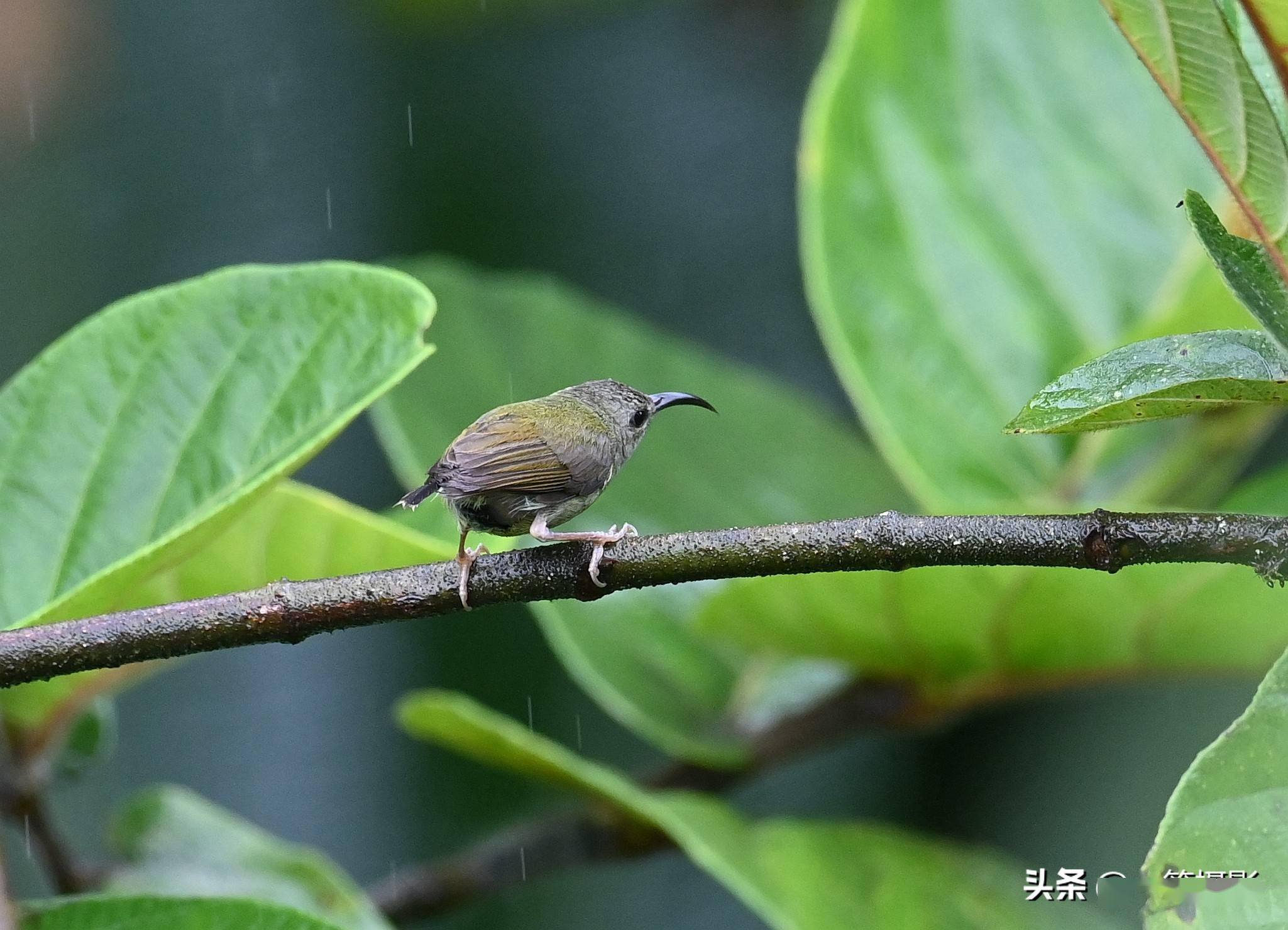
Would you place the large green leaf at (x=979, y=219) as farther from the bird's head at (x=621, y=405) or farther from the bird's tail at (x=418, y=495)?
the bird's tail at (x=418, y=495)

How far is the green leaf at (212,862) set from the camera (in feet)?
6.63

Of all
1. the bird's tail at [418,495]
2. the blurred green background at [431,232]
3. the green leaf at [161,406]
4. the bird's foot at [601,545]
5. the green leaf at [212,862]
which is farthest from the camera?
the blurred green background at [431,232]

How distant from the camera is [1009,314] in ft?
8.03

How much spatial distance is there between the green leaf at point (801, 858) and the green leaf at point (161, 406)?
0.52 m

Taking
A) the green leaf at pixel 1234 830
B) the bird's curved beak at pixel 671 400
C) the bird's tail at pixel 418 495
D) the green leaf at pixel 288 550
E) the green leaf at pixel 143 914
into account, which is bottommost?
the green leaf at pixel 143 914

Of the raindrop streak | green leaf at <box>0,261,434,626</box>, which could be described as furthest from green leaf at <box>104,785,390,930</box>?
the raindrop streak

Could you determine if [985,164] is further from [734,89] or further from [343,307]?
[734,89]

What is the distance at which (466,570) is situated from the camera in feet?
4.06

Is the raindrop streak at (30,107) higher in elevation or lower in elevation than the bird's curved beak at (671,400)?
higher

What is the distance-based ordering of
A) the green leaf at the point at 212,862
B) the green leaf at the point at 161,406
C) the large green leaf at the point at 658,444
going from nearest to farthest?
the green leaf at the point at 161,406 < the green leaf at the point at 212,862 < the large green leaf at the point at 658,444

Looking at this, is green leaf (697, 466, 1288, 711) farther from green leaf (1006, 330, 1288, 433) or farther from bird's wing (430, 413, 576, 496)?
green leaf (1006, 330, 1288, 433)

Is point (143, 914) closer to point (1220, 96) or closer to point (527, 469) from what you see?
point (527, 469)

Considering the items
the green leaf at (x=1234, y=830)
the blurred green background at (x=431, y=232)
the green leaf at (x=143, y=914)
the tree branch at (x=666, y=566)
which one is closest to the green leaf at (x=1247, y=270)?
the tree branch at (x=666, y=566)

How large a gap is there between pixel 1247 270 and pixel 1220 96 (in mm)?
141
